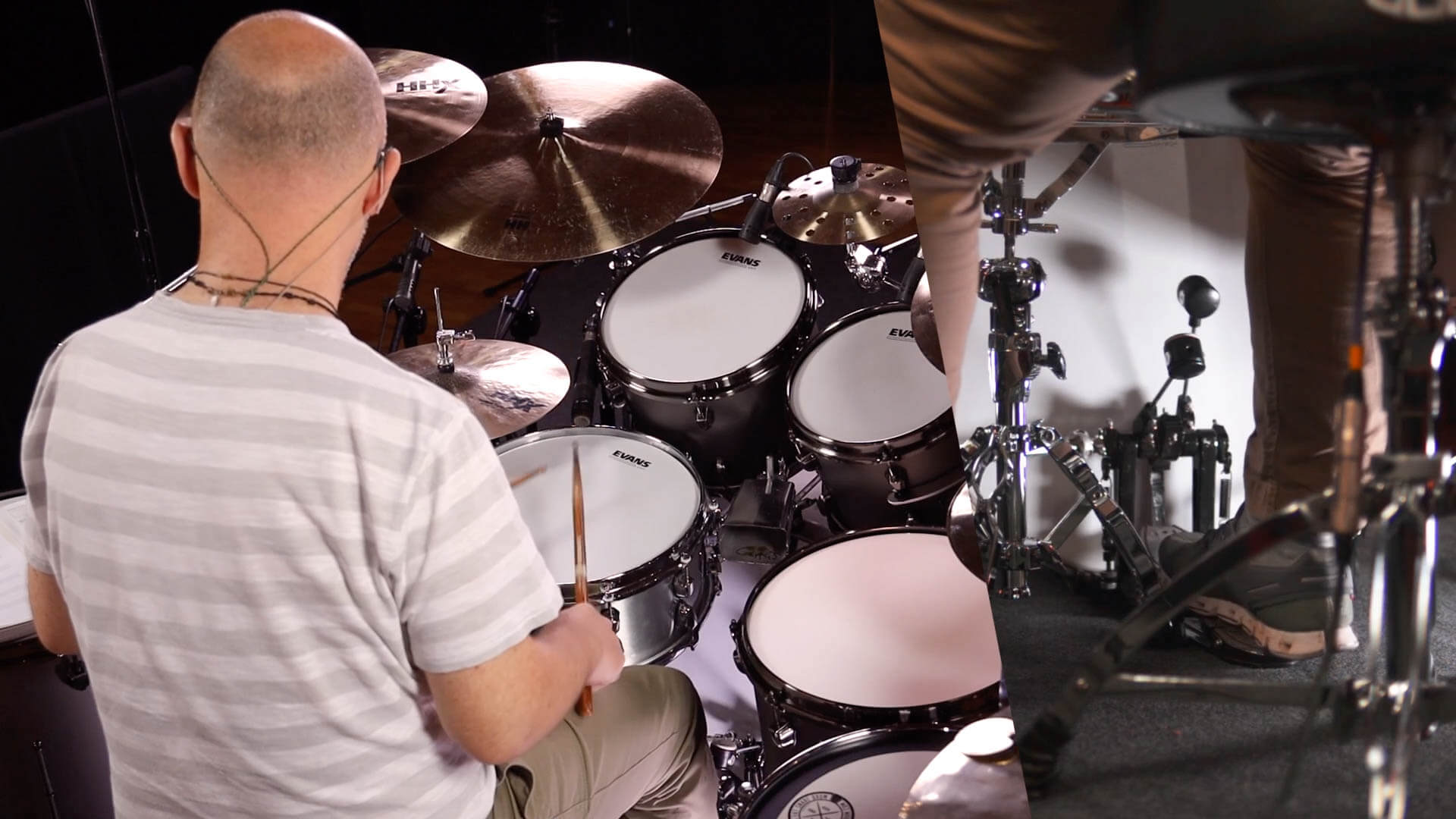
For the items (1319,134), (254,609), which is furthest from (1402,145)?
(254,609)

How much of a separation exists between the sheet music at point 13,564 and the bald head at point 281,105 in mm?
1005

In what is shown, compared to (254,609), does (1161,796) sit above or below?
above

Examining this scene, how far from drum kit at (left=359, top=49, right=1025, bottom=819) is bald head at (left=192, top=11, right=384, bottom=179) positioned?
0.88m

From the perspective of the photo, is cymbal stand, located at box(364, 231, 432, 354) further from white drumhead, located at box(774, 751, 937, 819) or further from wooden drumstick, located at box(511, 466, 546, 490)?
white drumhead, located at box(774, 751, 937, 819)

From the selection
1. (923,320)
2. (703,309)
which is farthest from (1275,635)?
(703,309)

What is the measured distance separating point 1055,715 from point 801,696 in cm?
131

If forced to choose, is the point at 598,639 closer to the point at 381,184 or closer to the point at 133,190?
the point at 381,184

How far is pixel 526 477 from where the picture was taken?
2205mm

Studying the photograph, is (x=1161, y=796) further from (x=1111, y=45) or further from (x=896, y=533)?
(x=896, y=533)

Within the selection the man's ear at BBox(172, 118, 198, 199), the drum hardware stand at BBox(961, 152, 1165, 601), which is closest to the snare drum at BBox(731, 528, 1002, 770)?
the man's ear at BBox(172, 118, 198, 199)

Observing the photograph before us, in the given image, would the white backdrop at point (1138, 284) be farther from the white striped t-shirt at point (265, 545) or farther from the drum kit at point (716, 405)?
the drum kit at point (716, 405)

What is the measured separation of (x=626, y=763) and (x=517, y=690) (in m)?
0.55

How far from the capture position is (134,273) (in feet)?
10.5

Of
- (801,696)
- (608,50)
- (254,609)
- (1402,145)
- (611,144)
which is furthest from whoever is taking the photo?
(608,50)
